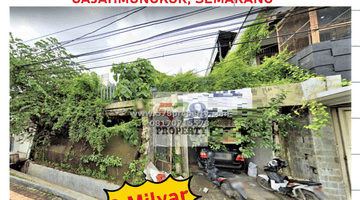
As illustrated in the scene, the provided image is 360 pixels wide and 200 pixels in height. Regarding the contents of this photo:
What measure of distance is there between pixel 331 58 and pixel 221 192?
357 cm

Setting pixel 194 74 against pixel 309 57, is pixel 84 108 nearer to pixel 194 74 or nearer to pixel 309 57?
pixel 194 74

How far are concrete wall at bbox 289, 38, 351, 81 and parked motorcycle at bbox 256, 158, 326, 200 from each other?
209cm

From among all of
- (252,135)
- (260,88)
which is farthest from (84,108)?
(260,88)

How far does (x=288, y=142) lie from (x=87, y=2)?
506cm

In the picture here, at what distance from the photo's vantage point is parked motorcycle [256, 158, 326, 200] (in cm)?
234

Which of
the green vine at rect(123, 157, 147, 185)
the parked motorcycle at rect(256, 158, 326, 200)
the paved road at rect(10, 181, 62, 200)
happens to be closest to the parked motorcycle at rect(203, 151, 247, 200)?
the parked motorcycle at rect(256, 158, 326, 200)

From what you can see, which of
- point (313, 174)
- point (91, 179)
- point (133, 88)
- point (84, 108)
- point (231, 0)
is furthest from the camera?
point (84, 108)

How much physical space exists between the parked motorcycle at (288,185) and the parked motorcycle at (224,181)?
573 millimetres

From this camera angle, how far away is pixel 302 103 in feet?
8.61

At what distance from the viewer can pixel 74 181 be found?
3.66 metres

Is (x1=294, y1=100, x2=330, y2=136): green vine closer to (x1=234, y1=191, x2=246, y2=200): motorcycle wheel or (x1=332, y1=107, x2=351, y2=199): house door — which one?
(x1=332, y1=107, x2=351, y2=199): house door

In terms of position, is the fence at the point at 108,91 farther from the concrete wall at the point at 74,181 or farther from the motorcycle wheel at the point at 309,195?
the motorcycle wheel at the point at 309,195

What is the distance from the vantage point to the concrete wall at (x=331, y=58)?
2602 millimetres

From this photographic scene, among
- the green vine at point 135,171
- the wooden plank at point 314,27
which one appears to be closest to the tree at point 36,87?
the green vine at point 135,171
